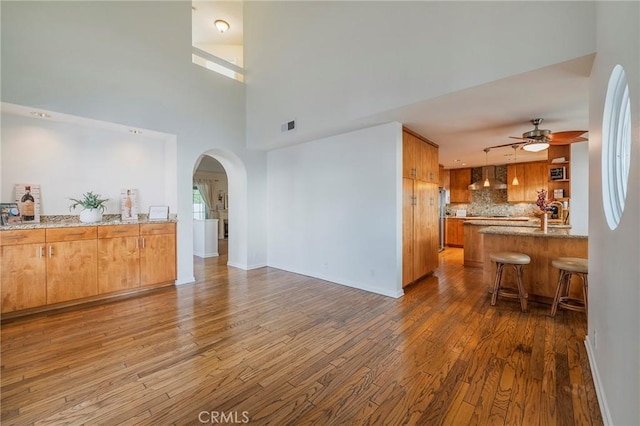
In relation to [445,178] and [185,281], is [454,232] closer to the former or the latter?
[445,178]

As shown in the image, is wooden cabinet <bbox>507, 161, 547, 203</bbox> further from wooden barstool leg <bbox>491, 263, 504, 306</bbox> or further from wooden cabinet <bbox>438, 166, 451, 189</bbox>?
wooden barstool leg <bbox>491, 263, 504, 306</bbox>

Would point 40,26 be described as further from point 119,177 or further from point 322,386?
point 322,386

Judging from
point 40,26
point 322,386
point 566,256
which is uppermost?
point 40,26

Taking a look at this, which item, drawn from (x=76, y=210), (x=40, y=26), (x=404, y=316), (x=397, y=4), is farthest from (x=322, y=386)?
(x=40, y=26)

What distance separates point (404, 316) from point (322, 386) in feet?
5.26

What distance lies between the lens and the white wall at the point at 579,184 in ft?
16.7

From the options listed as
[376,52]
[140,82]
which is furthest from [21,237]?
[376,52]

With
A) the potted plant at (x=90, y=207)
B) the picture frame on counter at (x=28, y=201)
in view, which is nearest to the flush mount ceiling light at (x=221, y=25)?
the potted plant at (x=90, y=207)

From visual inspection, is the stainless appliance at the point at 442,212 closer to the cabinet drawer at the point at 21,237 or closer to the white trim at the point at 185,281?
the white trim at the point at 185,281

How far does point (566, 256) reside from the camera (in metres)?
3.59

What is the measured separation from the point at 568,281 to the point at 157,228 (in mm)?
5844

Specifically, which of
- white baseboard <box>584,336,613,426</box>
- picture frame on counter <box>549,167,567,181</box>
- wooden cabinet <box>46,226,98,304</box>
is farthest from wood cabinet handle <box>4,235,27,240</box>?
picture frame on counter <box>549,167,567,181</box>

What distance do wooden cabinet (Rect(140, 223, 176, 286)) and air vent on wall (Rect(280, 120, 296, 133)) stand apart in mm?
2510
